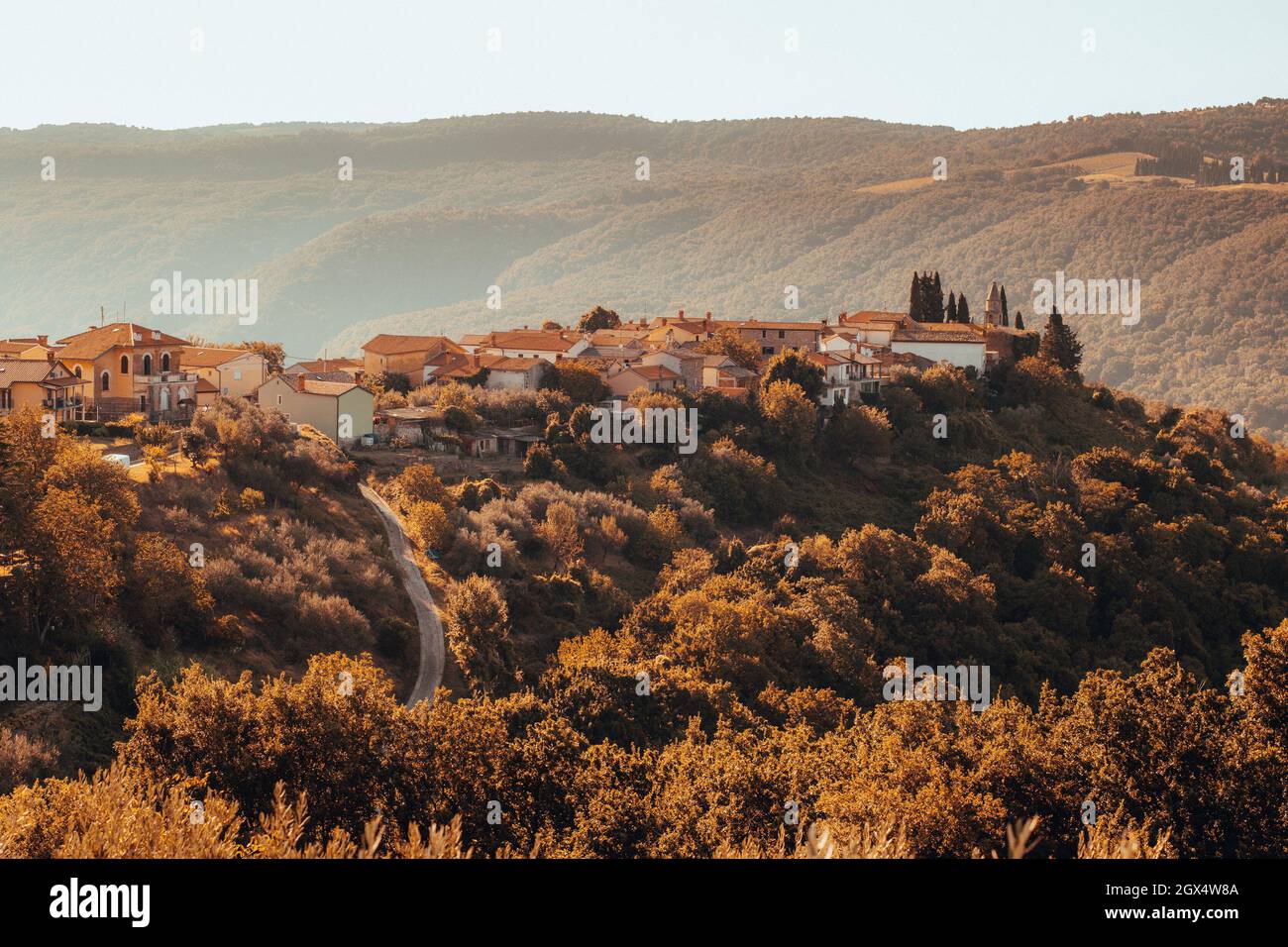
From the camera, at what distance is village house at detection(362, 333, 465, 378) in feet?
212

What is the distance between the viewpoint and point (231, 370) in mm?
54875

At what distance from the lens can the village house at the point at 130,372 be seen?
47844mm

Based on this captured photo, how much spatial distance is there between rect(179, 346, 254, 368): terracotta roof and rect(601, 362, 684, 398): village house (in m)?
16.9

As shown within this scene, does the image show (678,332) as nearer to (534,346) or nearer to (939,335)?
(534,346)

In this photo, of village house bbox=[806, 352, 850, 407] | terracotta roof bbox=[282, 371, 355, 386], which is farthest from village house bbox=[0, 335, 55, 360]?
village house bbox=[806, 352, 850, 407]

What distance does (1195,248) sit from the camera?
183m

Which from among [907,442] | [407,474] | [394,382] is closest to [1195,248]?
[907,442]

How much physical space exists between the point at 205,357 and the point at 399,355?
11.3m

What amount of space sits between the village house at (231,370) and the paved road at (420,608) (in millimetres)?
10530

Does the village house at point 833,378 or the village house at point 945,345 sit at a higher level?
the village house at point 945,345

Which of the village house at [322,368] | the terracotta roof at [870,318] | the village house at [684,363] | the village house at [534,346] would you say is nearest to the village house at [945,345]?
the terracotta roof at [870,318]

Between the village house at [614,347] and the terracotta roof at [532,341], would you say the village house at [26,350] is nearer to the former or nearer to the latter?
the terracotta roof at [532,341]

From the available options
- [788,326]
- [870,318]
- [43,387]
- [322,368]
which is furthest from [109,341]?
[870,318]
